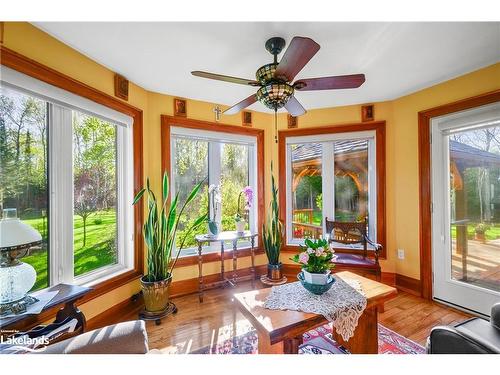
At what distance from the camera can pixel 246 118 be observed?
3271 mm

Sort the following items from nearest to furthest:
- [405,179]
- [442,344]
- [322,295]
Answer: [442,344]
[322,295]
[405,179]

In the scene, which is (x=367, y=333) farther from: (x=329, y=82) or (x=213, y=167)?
(x=213, y=167)

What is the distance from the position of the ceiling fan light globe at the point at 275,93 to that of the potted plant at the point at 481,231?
2.39 m

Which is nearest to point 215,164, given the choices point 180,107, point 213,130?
point 213,130

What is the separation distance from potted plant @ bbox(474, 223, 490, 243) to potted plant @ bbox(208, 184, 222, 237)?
9.05 feet

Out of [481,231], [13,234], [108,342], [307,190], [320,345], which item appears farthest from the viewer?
[307,190]

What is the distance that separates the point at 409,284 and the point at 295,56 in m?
2.98

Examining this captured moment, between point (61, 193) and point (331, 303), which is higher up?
point (61, 193)

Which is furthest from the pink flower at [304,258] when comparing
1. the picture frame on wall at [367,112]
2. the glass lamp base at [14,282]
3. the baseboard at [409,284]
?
→ the picture frame on wall at [367,112]

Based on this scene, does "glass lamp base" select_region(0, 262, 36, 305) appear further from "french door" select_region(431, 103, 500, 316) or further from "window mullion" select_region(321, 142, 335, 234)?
"french door" select_region(431, 103, 500, 316)

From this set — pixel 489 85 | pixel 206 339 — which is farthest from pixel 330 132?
pixel 206 339

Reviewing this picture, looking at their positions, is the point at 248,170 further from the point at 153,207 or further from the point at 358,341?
the point at 358,341
